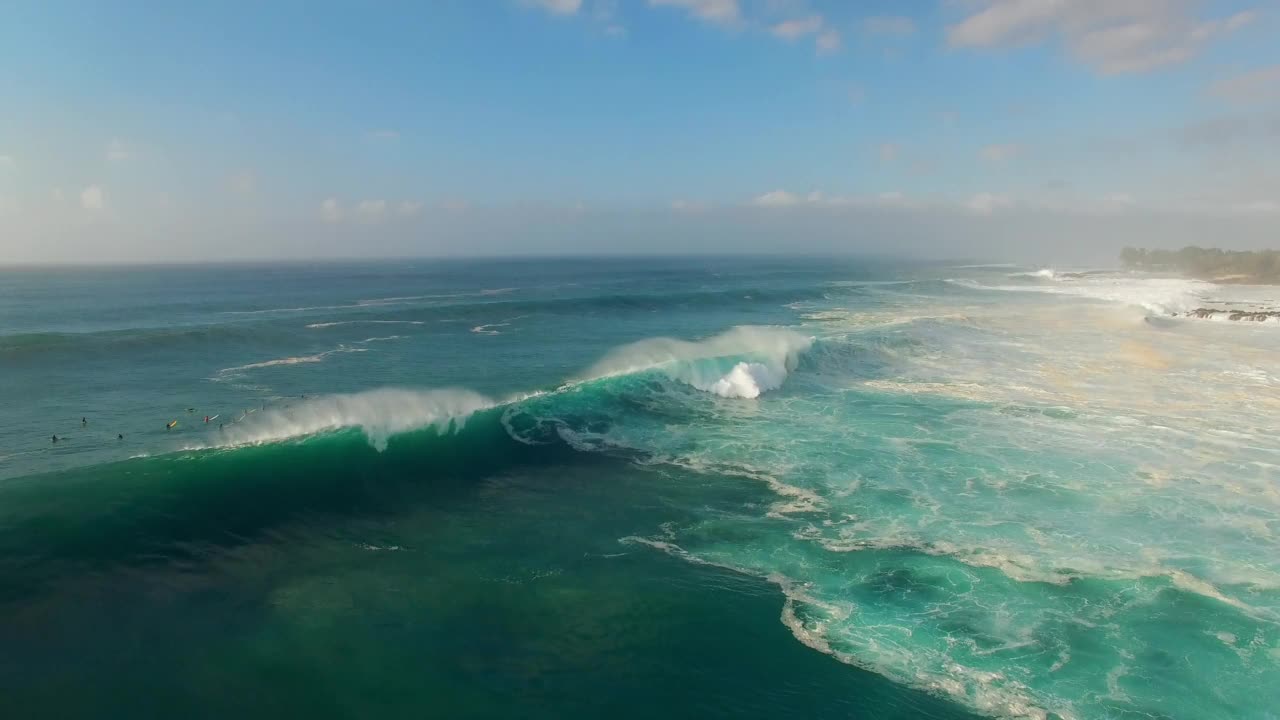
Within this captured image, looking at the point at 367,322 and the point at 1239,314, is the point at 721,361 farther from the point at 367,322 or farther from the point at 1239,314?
the point at 1239,314

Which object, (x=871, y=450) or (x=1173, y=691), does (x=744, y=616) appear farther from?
(x=871, y=450)

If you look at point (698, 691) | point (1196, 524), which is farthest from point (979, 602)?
point (1196, 524)

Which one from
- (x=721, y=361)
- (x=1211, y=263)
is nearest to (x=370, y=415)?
(x=721, y=361)

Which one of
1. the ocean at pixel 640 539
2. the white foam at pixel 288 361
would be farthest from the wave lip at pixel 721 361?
the white foam at pixel 288 361

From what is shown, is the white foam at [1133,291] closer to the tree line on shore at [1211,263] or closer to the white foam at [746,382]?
the tree line on shore at [1211,263]

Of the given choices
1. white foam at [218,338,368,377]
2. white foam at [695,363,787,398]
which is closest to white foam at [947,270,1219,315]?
white foam at [695,363,787,398]
